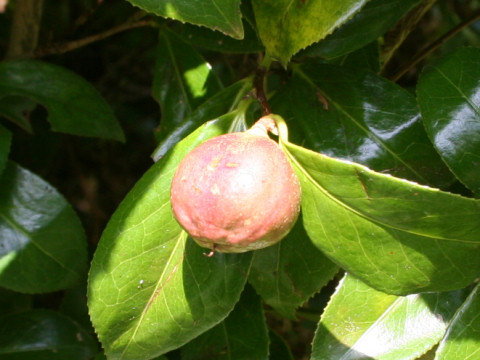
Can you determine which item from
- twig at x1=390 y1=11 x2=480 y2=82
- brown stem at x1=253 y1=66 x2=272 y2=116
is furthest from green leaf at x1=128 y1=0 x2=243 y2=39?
twig at x1=390 y1=11 x2=480 y2=82

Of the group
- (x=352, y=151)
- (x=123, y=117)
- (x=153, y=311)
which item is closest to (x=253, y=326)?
(x=153, y=311)

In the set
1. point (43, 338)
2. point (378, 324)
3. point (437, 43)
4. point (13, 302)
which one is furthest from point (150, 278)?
point (437, 43)

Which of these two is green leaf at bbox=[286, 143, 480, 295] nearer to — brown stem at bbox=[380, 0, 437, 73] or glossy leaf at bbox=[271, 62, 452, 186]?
glossy leaf at bbox=[271, 62, 452, 186]

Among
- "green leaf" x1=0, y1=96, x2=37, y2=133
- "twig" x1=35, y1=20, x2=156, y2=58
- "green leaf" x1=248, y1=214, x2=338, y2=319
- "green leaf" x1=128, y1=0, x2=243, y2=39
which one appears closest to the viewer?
"green leaf" x1=128, y1=0, x2=243, y2=39

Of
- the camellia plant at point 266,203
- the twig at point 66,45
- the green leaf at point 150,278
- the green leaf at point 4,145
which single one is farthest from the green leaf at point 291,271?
the twig at point 66,45

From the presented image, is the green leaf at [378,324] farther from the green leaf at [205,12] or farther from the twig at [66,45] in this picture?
the twig at [66,45]

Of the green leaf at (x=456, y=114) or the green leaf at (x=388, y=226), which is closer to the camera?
the green leaf at (x=388, y=226)

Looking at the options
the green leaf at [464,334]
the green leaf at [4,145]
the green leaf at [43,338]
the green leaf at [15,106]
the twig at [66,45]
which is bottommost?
the green leaf at [43,338]
